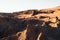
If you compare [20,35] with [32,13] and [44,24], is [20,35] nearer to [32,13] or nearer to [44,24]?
[44,24]

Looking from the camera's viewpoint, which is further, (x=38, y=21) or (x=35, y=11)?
(x=35, y=11)

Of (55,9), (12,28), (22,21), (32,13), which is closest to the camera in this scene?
(12,28)

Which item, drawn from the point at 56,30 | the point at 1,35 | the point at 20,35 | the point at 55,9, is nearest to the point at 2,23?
the point at 1,35

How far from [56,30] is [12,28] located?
282 inches

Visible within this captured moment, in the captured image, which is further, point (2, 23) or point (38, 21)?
point (38, 21)

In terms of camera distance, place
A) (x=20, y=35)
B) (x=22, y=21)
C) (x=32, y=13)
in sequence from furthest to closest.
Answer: (x=32, y=13)
(x=22, y=21)
(x=20, y=35)

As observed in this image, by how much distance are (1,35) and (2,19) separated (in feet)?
12.0

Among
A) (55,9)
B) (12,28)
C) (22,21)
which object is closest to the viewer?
(12,28)

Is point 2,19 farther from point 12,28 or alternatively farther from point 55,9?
point 55,9

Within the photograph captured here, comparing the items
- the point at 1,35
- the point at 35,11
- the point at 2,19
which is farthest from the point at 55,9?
the point at 1,35

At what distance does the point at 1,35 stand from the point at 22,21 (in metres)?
5.26

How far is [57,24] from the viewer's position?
97.7 ft

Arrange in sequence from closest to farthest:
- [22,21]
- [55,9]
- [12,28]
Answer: [12,28] < [22,21] < [55,9]

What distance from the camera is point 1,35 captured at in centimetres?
2575
